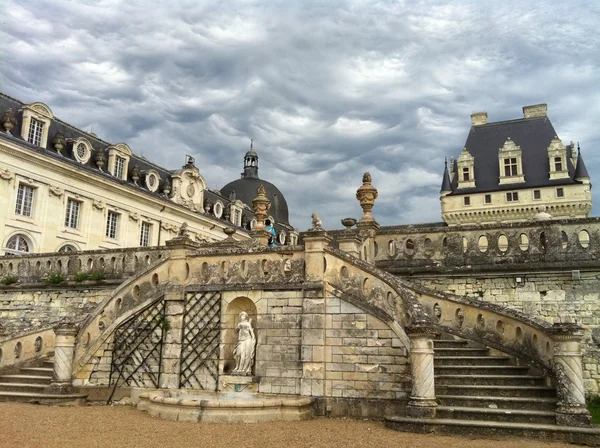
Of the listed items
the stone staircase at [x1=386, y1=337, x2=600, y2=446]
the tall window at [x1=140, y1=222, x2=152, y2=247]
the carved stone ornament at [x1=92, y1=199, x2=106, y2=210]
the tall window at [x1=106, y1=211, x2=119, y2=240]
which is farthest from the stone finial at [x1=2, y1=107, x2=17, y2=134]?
the stone staircase at [x1=386, y1=337, x2=600, y2=446]

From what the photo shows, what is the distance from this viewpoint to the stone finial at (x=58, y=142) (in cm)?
2912

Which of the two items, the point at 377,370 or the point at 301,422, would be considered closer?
the point at 301,422

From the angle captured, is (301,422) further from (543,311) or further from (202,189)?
(202,189)

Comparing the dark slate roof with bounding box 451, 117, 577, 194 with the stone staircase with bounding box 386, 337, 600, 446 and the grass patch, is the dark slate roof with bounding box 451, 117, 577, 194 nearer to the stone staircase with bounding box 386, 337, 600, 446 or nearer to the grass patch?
the grass patch

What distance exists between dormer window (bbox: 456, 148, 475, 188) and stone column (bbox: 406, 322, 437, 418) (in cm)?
4284

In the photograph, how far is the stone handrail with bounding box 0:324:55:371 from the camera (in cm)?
1257

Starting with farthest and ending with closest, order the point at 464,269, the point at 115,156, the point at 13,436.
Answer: the point at 115,156 < the point at 464,269 < the point at 13,436

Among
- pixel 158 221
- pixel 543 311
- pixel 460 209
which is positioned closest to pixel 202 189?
pixel 158 221

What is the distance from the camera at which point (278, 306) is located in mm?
10688

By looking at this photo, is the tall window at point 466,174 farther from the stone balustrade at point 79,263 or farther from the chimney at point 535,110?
the stone balustrade at point 79,263

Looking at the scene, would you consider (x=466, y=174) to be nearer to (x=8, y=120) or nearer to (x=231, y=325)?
(x=8, y=120)

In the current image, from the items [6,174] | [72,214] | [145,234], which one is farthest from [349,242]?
[145,234]

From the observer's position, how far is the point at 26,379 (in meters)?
12.0

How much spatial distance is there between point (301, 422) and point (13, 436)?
439 centimetres
